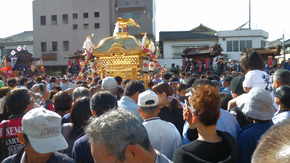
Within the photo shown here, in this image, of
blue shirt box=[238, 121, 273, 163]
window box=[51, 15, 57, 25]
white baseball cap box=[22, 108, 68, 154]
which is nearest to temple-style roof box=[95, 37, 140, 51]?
blue shirt box=[238, 121, 273, 163]

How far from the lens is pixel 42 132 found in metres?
1.90

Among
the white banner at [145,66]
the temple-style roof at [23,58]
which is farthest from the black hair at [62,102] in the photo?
the temple-style roof at [23,58]

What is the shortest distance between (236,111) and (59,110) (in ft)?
9.43

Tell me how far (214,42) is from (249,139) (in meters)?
25.7

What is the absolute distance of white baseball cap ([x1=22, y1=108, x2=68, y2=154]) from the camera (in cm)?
189

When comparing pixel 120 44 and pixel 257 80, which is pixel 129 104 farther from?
pixel 120 44

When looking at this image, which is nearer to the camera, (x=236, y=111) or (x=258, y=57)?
(x=236, y=111)

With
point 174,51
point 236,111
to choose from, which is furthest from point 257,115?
point 174,51

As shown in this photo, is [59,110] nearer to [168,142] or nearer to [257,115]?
[168,142]

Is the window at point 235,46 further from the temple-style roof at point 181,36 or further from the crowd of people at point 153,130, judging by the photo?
the crowd of people at point 153,130

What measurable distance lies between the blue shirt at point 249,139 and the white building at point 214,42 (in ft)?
77.1

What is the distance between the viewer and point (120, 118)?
1541 millimetres

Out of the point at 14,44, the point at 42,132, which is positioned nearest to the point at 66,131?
the point at 42,132

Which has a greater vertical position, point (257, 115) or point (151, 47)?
point (151, 47)
